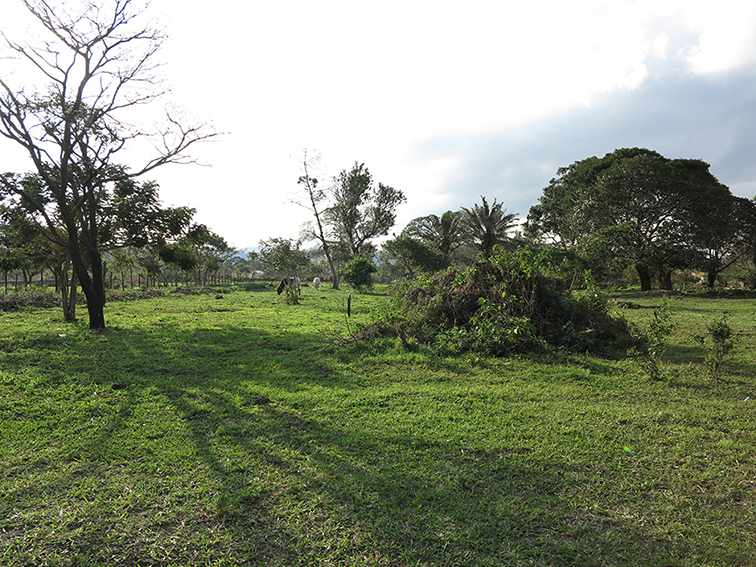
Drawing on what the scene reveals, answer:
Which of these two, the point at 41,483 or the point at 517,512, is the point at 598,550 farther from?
the point at 41,483

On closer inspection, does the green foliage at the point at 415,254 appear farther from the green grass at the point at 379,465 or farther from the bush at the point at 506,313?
the green grass at the point at 379,465

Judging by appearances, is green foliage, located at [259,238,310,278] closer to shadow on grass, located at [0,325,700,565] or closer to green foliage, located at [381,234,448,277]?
green foliage, located at [381,234,448,277]

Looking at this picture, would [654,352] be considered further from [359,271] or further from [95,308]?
[359,271]

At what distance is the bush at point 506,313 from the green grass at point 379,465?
0.94m

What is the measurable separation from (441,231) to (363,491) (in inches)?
1503

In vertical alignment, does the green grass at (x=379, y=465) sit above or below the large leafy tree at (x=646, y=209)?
below

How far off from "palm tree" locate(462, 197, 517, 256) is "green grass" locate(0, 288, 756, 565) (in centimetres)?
2945

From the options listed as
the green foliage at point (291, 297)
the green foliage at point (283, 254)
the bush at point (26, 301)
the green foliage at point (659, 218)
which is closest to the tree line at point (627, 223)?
the green foliage at point (659, 218)

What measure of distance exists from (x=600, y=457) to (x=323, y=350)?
17.6 feet

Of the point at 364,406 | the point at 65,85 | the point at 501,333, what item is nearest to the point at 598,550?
the point at 364,406

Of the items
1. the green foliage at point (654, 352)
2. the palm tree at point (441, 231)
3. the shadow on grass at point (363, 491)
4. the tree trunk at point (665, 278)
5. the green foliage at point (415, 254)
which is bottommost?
the shadow on grass at point (363, 491)

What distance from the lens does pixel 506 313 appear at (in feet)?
28.1

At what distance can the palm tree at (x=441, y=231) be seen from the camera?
39294 millimetres

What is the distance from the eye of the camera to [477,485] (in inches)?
137
